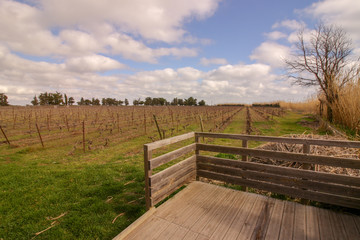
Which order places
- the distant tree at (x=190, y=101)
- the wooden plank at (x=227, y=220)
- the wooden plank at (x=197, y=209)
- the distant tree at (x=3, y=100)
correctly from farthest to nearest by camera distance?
the distant tree at (x=190, y=101)
the distant tree at (x=3, y=100)
the wooden plank at (x=197, y=209)
the wooden plank at (x=227, y=220)

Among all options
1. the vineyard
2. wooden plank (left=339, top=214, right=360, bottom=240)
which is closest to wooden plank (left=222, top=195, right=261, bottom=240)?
wooden plank (left=339, top=214, right=360, bottom=240)

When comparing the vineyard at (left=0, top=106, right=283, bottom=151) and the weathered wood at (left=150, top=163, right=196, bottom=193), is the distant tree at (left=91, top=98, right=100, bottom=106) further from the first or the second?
the weathered wood at (left=150, top=163, right=196, bottom=193)

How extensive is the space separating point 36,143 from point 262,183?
14654mm

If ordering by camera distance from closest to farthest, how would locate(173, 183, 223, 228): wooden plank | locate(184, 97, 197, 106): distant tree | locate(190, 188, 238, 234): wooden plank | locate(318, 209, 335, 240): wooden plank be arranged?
1. locate(318, 209, 335, 240): wooden plank
2. locate(190, 188, 238, 234): wooden plank
3. locate(173, 183, 223, 228): wooden plank
4. locate(184, 97, 197, 106): distant tree

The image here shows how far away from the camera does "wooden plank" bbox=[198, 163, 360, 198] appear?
2.97 meters

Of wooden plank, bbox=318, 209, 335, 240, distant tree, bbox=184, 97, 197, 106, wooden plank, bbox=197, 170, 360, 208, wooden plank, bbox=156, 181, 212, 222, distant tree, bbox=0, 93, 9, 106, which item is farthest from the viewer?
distant tree, bbox=184, 97, 197, 106

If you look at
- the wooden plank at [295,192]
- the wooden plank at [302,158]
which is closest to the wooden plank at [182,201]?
the wooden plank at [295,192]

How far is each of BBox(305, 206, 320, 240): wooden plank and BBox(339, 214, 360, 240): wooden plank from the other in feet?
1.08

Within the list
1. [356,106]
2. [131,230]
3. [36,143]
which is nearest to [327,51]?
[356,106]

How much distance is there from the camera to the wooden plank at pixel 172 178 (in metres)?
3.11

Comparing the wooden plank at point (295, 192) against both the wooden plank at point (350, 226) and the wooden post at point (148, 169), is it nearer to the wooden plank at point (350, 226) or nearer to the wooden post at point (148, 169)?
the wooden plank at point (350, 226)

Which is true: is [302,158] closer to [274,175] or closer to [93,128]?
[274,175]

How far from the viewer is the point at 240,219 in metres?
2.85

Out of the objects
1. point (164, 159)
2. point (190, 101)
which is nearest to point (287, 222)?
point (164, 159)
